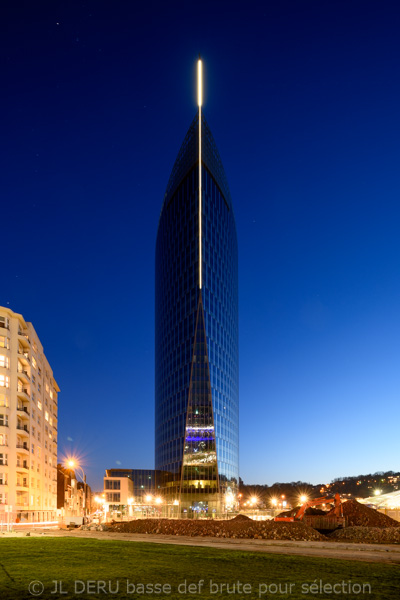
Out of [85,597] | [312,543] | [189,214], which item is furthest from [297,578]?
Result: [189,214]

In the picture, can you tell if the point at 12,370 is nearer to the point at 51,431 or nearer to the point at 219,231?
the point at 51,431

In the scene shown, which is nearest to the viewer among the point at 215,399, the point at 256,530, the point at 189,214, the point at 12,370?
the point at 256,530

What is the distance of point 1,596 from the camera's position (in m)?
17.8

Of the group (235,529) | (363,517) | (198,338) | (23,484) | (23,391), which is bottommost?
(363,517)

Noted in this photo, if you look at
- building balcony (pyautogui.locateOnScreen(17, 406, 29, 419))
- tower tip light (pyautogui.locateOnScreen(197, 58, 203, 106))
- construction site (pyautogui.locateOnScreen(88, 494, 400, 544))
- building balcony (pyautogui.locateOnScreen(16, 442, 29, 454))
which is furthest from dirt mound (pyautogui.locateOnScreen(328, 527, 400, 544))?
tower tip light (pyautogui.locateOnScreen(197, 58, 203, 106))

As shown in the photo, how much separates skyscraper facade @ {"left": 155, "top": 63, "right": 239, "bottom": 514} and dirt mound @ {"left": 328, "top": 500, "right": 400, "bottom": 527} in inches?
2549

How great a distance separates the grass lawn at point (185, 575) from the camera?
62.1 feet

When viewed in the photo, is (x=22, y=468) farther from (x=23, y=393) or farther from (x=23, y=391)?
(x=23, y=391)

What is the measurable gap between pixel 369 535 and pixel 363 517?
15.5 meters

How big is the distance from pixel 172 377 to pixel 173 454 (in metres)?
19.1

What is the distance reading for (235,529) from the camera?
174ft

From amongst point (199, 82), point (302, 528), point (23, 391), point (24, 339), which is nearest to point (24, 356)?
point (24, 339)

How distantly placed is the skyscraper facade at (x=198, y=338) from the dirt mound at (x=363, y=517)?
64.7 meters

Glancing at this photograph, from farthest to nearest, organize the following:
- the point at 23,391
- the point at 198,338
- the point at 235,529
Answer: the point at 198,338, the point at 23,391, the point at 235,529
